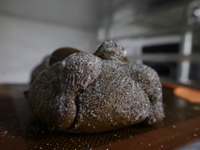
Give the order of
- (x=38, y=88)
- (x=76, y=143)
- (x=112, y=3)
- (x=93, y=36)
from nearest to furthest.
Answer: (x=76, y=143) → (x=38, y=88) → (x=93, y=36) → (x=112, y=3)

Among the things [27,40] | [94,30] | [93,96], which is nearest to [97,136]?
[93,96]

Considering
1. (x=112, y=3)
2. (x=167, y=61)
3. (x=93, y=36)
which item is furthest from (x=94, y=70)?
(x=167, y=61)

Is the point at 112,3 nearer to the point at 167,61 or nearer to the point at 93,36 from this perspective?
the point at 93,36

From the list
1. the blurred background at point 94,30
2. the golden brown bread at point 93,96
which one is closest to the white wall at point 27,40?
the blurred background at point 94,30

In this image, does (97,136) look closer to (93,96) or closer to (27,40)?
(93,96)

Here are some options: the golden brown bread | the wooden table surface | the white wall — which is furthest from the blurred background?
the wooden table surface

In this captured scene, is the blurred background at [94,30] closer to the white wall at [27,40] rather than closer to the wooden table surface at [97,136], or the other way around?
the white wall at [27,40]
